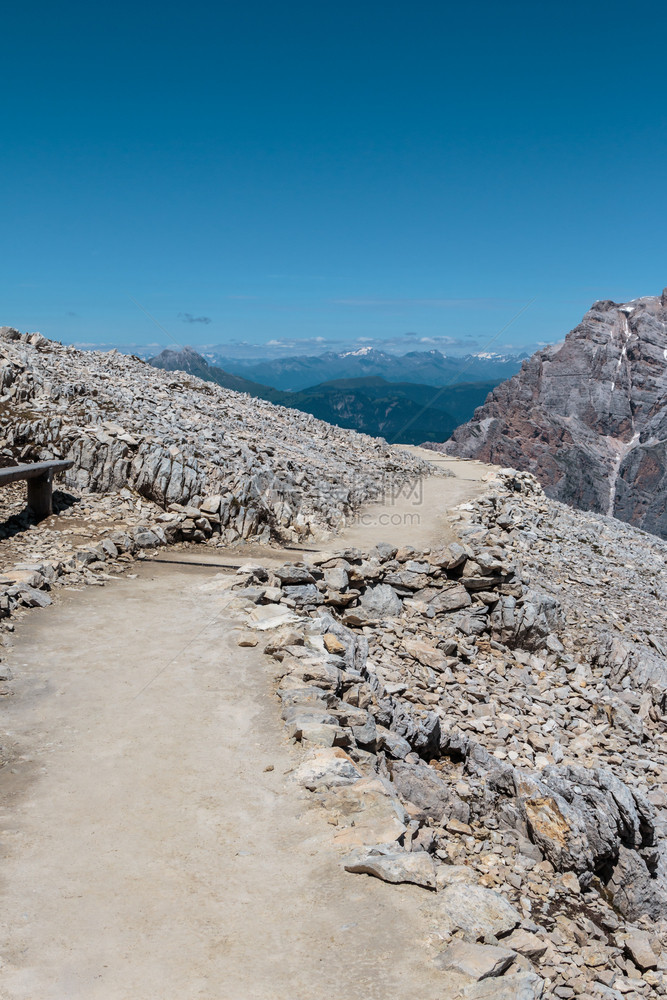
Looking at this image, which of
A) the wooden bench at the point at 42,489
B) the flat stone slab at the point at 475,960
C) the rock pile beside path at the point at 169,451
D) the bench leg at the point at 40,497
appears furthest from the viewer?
the rock pile beside path at the point at 169,451

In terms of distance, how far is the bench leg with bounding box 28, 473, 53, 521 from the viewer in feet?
67.2

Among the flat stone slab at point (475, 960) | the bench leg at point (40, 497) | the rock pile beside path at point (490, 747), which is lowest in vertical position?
the rock pile beside path at point (490, 747)

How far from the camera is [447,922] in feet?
21.3

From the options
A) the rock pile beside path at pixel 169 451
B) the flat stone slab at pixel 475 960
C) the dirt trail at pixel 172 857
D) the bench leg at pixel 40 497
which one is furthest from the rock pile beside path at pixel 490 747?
the bench leg at pixel 40 497

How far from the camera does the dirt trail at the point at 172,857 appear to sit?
586 centimetres

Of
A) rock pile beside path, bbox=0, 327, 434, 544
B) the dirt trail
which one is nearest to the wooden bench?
rock pile beside path, bbox=0, 327, 434, 544

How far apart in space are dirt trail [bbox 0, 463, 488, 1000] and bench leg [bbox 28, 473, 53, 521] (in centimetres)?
899

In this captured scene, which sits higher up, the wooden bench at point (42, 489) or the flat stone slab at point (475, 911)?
the wooden bench at point (42, 489)

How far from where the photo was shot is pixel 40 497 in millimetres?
20609

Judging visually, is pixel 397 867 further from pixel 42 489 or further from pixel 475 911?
pixel 42 489

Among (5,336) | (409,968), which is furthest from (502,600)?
(5,336)

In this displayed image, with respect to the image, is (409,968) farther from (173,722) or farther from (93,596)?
(93,596)

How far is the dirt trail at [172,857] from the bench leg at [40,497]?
8993 millimetres

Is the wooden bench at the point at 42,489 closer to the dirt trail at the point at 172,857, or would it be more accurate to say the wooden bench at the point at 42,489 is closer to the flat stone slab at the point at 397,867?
the dirt trail at the point at 172,857
